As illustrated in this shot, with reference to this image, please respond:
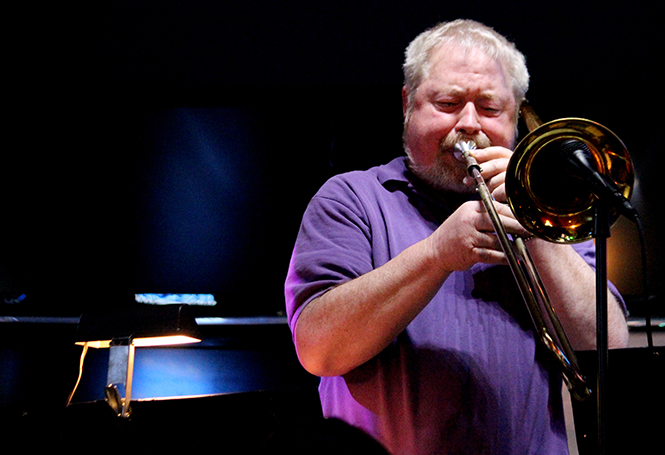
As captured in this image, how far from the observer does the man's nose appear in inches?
68.1

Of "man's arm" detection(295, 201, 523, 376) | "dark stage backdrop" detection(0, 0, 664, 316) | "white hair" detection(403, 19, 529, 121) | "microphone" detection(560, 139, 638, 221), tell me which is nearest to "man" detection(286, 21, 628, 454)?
"man's arm" detection(295, 201, 523, 376)

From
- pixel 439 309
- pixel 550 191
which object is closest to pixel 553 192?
pixel 550 191

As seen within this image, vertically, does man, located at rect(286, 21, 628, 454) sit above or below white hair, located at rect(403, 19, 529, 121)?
below

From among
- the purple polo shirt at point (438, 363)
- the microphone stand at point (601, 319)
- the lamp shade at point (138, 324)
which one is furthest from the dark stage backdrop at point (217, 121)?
the microphone stand at point (601, 319)

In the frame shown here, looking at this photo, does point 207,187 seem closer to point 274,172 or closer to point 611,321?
point 274,172

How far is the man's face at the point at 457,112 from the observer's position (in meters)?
1.75

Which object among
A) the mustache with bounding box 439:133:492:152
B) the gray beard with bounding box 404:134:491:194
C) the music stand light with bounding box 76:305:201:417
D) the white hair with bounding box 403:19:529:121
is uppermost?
the white hair with bounding box 403:19:529:121

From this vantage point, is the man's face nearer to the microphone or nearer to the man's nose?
the man's nose

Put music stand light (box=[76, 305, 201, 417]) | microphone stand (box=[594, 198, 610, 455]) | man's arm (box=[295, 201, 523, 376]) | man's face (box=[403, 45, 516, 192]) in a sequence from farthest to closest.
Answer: music stand light (box=[76, 305, 201, 417]) → man's face (box=[403, 45, 516, 192]) → man's arm (box=[295, 201, 523, 376]) → microphone stand (box=[594, 198, 610, 455])

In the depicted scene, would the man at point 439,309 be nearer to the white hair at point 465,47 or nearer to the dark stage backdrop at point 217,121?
the white hair at point 465,47

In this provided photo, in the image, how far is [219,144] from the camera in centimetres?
356

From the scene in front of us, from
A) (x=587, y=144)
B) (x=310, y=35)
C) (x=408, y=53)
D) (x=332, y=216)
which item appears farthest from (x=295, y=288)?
(x=310, y=35)

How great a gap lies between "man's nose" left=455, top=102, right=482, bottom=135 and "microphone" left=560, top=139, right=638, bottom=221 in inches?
25.7

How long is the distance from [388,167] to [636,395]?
3.69 feet
